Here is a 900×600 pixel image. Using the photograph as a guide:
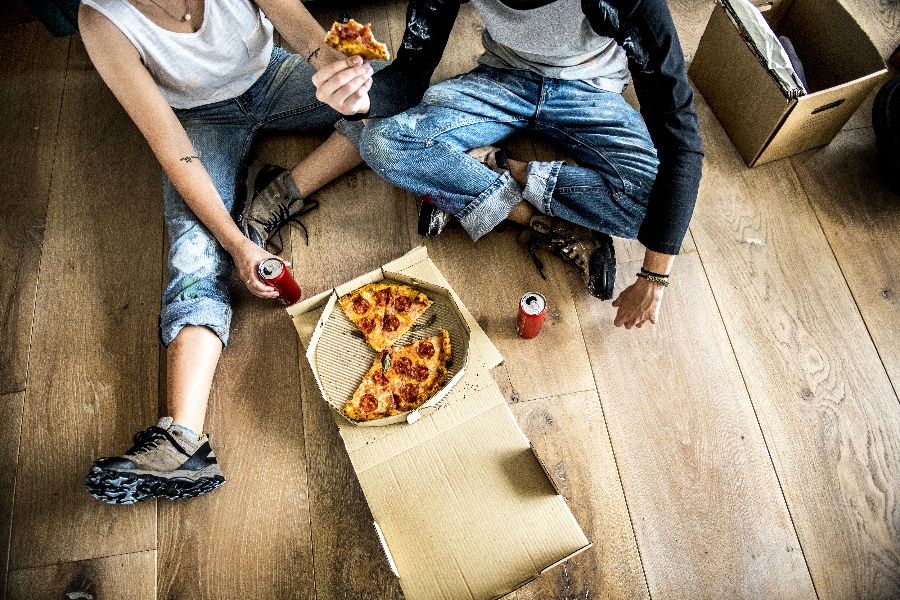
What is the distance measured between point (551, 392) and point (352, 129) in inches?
38.4

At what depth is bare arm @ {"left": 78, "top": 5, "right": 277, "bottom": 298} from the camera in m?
1.36

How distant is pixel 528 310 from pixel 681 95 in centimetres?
60

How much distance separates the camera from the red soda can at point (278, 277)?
150 cm

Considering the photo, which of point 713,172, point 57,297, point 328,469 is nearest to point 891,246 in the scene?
point 713,172

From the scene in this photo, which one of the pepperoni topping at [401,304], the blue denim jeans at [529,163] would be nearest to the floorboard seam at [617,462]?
the blue denim jeans at [529,163]

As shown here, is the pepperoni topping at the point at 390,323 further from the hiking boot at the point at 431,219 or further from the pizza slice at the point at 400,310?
the hiking boot at the point at 431,219

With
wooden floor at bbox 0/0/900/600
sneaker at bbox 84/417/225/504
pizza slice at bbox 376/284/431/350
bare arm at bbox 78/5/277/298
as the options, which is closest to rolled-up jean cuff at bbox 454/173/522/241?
wooden floor at bbox 0/0/900/600

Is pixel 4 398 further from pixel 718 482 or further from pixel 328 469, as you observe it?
pixel 718 482

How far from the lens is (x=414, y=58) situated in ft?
5.06

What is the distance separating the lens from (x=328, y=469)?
150cm

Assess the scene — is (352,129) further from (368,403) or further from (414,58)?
(368,403)

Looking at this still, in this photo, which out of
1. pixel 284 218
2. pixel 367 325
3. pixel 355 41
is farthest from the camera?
pixel 284 218

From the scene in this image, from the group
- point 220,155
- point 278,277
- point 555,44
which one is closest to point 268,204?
point 220,155

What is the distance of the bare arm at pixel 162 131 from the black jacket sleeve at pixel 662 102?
993 mm
